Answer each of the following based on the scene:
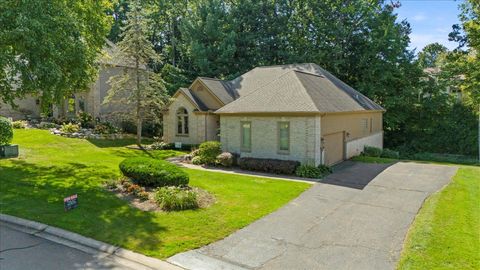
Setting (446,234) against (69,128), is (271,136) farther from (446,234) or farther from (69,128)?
(69,128)

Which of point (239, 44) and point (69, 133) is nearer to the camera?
point (69, 133)

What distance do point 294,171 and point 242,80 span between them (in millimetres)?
12606

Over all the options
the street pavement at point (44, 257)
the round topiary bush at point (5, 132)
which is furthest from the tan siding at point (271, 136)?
the street pavement at point (44, 257)

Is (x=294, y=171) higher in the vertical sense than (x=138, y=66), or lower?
lower

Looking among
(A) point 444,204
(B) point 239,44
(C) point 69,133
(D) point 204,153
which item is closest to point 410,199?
(A) point 444,204

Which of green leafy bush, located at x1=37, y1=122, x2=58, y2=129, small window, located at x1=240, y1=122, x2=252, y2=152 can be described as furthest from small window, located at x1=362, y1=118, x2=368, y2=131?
green leafy bush, located at x1=37, y1=122, x2=58, y2=129

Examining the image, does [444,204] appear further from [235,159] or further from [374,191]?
[235,159]

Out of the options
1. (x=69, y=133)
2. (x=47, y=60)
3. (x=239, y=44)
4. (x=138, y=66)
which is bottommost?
(x=69, y=133)

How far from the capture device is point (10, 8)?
13281mm

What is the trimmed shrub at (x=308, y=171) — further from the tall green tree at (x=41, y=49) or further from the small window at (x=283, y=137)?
the tall green tree at (x=41, y=49)

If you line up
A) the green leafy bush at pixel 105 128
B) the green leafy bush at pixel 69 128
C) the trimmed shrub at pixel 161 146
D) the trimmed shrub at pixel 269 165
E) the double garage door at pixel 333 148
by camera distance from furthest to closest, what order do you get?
1. the green leafy bush at pixel 105 128
2. the green leafy bush at pixel 69 128
3. the trimmed shrub at pixel 161 146
4. the double garage door at pixel 333 148
5. the trimmed shrub at pixel 269 165

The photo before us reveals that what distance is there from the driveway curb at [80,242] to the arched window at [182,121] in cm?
1717

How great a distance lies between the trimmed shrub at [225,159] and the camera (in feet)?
64.2

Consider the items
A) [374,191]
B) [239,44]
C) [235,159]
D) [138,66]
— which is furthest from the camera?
[239,44]
